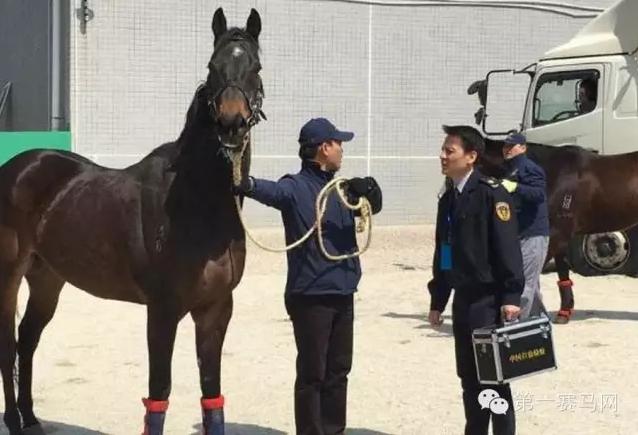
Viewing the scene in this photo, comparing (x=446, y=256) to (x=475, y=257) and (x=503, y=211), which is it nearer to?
(x=475, y=257)

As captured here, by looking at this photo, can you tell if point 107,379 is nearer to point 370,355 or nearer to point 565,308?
point 370,355

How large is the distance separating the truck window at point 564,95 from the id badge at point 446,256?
742cm

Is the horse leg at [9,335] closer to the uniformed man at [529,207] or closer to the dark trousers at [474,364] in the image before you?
the dark trousers at [474,364]

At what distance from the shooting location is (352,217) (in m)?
5.00

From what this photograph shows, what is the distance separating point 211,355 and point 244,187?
3.06 feet

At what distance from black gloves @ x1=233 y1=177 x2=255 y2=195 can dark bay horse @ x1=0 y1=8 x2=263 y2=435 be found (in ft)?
0.33

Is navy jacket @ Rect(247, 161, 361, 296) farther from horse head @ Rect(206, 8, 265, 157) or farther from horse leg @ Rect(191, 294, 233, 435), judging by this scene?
horse head @ Rect(206, 8, 265, 157)

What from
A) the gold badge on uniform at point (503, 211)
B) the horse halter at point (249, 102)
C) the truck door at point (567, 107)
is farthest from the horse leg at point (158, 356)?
the truck door at point (567, 107)

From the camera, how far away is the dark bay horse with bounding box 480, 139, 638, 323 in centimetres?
952

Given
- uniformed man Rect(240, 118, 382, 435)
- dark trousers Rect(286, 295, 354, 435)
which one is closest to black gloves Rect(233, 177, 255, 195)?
uniformed man Rect(240, 118, 382, 435)

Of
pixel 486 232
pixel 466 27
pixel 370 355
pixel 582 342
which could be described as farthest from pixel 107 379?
pixel 466 27

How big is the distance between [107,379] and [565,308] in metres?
4.61

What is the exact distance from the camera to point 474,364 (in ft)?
15.7

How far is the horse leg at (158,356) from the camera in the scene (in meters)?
4.70
